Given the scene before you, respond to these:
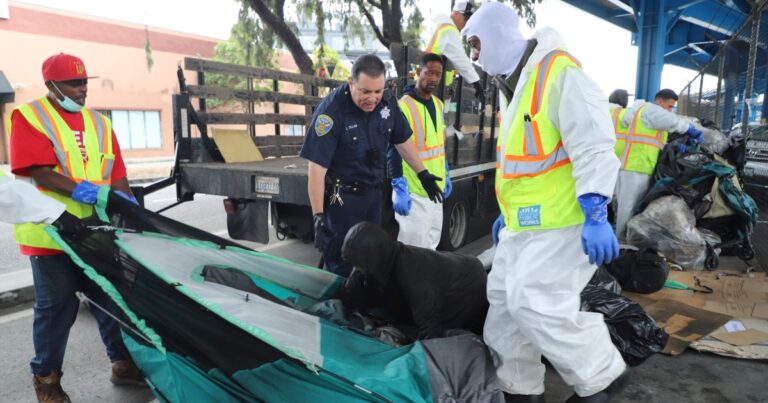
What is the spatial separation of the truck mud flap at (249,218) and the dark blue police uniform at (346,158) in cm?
141

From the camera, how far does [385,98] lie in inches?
125

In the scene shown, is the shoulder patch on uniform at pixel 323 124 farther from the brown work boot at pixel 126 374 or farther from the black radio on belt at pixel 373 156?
the brown work boot at pixel 126 374

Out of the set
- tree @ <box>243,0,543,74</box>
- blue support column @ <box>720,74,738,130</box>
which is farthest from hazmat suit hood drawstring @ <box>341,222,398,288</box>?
tree @ <box>243,0,543,74</box>

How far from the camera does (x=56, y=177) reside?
88.4 inches

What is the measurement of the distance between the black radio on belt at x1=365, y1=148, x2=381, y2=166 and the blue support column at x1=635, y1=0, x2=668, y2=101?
1427 centimetres

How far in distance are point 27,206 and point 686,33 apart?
81.2 feet

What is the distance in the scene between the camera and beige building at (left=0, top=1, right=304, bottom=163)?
1706 centimetres

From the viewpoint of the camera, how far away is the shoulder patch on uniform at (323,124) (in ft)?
9.45

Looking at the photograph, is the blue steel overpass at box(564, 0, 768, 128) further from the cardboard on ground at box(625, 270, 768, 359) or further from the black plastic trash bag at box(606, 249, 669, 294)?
the black plastic trash bag at box(606, 249, 669, 294)

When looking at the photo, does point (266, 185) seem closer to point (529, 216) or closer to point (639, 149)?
point (529, 216)

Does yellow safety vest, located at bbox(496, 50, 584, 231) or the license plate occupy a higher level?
yellow safety vest, located at bbox(496, 50, 584, 231)

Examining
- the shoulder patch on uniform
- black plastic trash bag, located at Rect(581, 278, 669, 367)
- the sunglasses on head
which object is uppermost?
the sunglasses on head

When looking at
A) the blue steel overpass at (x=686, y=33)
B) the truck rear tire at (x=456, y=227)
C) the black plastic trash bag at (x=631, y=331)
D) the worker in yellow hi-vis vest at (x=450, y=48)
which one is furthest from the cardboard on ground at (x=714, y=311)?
the blue steel overpass at (x=686, y=33)

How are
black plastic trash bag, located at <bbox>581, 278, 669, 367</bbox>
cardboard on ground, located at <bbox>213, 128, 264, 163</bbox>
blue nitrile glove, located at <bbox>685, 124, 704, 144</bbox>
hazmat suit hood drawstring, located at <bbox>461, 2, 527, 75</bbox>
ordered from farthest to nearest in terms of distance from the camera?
blue nitrile glove, located at <bbox>685, 124, 704, 144</bbox>
cardboard on ground, located at <bbox>213, 128, 264, 163</bbox>
black plastic trash bag, located at <bbox>581, 278, 669, 367</bbox>
hazmat suit hood drawstring, located at <bbox>461, 2, 527, 75</bbox>
